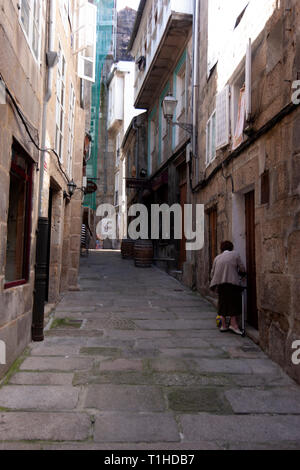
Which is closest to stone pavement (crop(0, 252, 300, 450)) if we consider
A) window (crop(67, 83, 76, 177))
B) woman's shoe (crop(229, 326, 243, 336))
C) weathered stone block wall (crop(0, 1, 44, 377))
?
woman's shoe (crop(229, 326, 243, 336))

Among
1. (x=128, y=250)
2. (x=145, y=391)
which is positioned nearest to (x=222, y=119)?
(x=145, y=391)

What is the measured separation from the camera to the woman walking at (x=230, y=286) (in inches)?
227

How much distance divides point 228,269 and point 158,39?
979 cm

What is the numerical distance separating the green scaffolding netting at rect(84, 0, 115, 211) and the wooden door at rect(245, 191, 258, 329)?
24.2 metres

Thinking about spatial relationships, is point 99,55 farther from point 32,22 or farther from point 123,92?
point 32,22

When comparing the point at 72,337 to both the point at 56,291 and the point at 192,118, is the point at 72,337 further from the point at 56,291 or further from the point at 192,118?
the point at 192,118

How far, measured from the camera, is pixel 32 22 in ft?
15.5

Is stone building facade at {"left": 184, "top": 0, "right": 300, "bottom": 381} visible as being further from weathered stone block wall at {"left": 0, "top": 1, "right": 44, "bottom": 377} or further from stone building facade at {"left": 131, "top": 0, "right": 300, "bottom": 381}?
weathered stone block wall at {"left": 0, "top": 1, "right": 44, "bottom": 377}

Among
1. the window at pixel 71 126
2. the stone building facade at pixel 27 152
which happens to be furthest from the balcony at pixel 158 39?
the stone building facade at pixel 27 152

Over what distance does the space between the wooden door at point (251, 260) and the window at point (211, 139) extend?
7.03ft

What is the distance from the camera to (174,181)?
42.1ft

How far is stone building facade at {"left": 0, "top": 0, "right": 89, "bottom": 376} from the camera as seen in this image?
377 centimetres

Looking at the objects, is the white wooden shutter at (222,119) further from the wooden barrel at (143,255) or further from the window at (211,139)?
the wooden barrel at (143,255)

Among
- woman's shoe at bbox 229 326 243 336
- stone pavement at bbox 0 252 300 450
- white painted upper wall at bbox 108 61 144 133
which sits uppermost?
white painted upper wall at bbox 108 61 144 133
